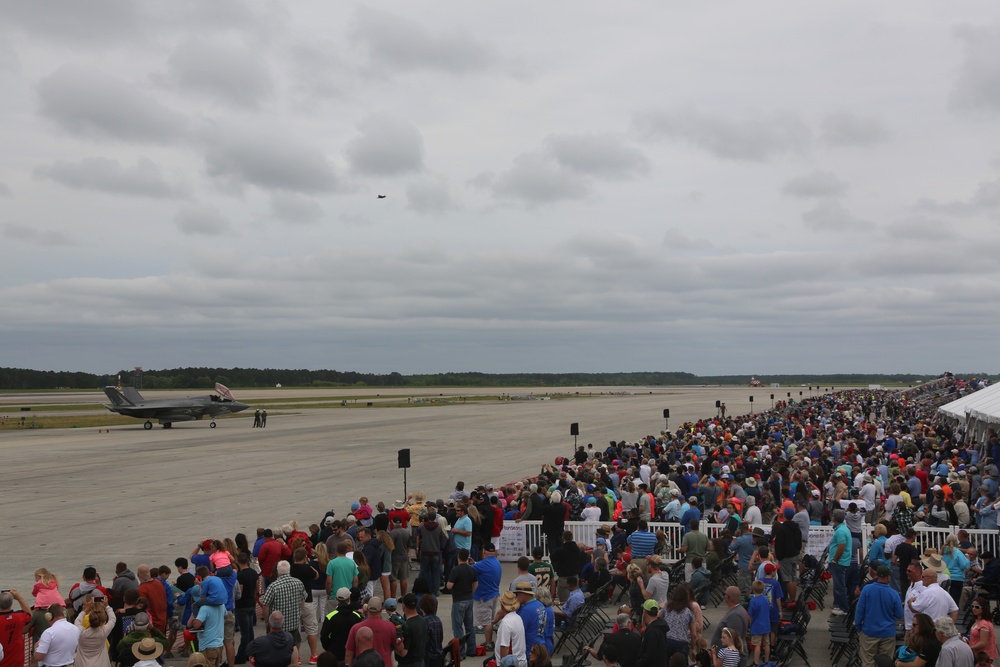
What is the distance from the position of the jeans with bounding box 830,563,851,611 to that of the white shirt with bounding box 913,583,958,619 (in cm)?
244

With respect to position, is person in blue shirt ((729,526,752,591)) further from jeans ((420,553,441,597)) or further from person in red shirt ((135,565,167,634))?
person in red shirt ((135,565,167,634))

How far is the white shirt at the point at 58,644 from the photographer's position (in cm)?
760

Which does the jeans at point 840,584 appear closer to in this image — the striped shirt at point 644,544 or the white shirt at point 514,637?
the striped shirt at point 644,544

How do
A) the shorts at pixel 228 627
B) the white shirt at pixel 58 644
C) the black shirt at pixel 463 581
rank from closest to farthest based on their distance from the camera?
1. the white shirt at pixel 58 644
2. the black shirt at pixel 463 581
3. the shorts at pixel 228 627

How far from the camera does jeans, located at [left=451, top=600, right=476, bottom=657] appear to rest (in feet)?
30.4

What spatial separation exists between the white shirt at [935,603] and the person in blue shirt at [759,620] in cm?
142

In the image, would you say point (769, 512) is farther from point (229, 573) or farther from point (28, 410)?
point (28, 410)

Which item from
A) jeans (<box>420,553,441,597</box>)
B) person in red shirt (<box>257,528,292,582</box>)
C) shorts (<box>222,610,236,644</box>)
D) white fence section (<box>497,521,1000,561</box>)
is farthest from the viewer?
white fence section (<box>497,521,1000,561</box>)

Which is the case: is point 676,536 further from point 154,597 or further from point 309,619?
point 154,597

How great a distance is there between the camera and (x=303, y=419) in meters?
58.4

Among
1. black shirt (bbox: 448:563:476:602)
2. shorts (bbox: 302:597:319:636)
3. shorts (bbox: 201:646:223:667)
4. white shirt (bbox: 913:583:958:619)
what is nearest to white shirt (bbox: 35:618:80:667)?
shorts (bbox: 201:646:223:667)

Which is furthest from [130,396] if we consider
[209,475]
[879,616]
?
[879,616]

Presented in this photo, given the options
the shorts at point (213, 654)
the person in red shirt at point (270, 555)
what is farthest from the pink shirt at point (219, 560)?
the shorts at point (213, 654)

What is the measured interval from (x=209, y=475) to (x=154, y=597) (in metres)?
19.2
